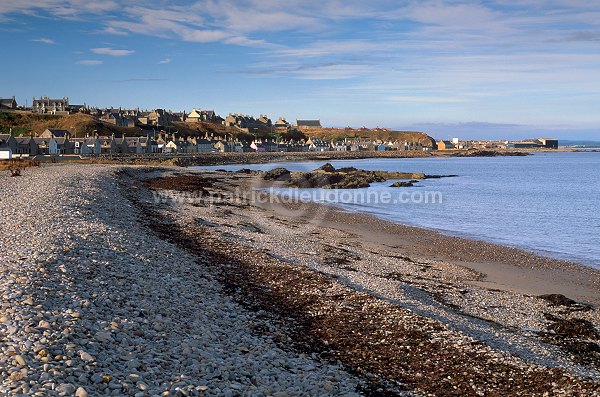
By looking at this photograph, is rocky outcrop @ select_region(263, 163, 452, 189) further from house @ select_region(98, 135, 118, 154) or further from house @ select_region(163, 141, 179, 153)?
house @ select_region(163, 141, 179, 153)

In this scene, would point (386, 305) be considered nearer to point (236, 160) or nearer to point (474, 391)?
point (474, 391)

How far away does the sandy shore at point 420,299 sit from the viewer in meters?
9.44

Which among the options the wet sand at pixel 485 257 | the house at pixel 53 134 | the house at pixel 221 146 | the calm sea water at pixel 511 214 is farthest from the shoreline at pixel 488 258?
the house at pixel 221 146

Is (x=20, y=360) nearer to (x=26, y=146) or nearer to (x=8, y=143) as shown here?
(x=8, y=143)

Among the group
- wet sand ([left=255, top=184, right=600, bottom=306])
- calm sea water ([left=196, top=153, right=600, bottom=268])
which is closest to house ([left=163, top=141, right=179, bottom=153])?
calm sea water ([left=196, top=153, right=600, bottom=268])

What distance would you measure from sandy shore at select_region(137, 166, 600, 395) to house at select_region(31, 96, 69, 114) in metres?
151

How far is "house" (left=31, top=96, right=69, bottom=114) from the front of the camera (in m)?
157

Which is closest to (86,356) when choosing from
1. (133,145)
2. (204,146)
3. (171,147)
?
(133,145)

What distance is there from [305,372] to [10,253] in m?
8.39

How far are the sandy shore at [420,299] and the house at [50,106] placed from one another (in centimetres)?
15062

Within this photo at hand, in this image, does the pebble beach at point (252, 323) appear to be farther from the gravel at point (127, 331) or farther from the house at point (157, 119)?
→ the house at point (157, 119)

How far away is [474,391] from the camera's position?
336 inches

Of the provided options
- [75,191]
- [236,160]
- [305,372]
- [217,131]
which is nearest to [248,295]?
[305,372]

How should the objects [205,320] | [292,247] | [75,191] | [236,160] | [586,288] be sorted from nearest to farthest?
[205,320]
[586,288]
[292,247]
[75,191]
[236,160]
